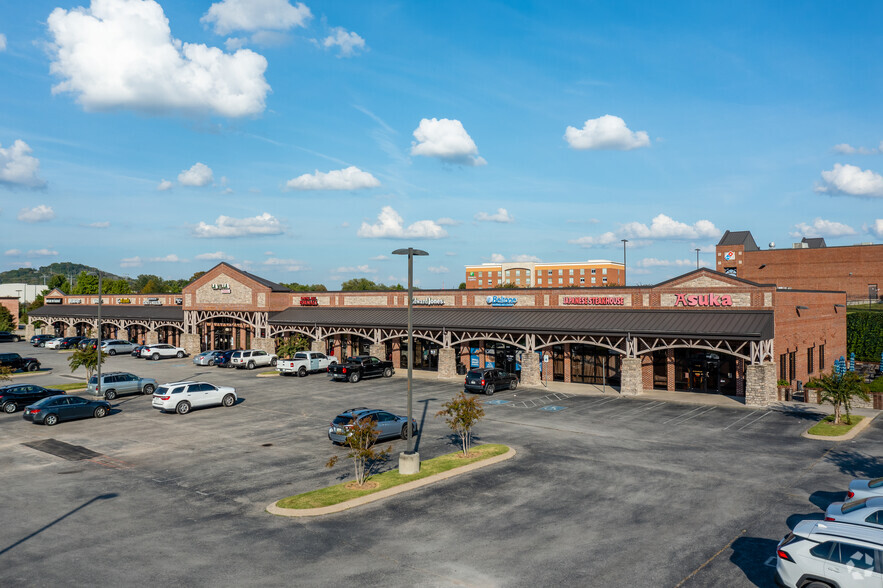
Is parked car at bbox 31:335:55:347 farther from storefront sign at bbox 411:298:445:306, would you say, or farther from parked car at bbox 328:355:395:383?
storefront sign at bbox 411:298:445:306

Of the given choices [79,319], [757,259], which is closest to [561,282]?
[757,259]

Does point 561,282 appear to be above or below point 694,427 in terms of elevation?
above

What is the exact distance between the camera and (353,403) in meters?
36.4

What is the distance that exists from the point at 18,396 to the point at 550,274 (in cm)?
16218

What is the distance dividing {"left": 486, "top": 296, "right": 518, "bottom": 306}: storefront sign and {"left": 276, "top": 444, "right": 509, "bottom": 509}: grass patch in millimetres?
24318

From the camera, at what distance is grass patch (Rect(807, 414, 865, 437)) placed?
27266mm

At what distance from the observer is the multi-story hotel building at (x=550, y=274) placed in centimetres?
17475

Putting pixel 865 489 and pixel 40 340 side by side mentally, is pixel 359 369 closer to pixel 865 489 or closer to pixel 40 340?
pixel 865 489

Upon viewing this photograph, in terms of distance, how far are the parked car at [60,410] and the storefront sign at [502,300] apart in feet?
92.2

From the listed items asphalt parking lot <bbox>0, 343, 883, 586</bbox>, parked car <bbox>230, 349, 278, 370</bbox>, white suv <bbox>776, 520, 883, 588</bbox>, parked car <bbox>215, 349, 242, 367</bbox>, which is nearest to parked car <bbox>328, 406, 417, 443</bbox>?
asphalt parking lot <bbox>0, 343, 883, 586</bbox>

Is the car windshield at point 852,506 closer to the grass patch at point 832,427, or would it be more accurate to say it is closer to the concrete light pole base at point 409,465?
the concrete light pole base at point 409,465

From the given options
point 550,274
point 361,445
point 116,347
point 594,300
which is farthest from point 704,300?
point 550,274

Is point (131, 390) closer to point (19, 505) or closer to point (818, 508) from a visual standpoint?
point (19, 505)

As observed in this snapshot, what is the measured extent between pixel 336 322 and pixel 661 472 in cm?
3845
